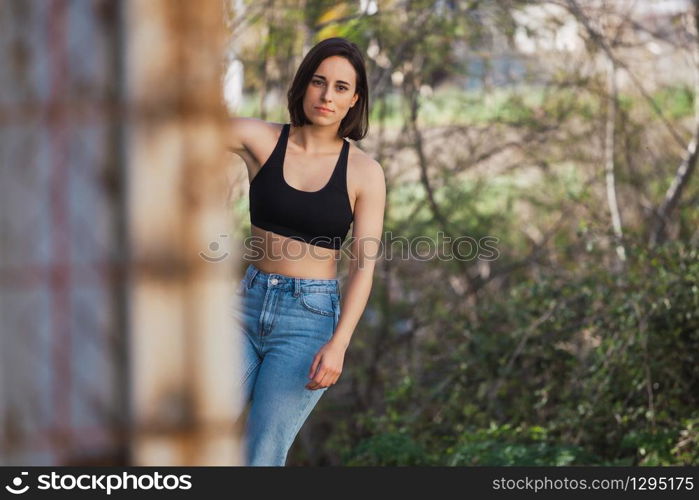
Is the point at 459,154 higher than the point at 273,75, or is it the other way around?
the point at 273,75

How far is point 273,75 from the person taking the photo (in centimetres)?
729

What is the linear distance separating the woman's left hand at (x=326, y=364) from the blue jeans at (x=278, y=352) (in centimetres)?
8

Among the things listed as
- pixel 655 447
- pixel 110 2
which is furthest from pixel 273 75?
pixel 110 2

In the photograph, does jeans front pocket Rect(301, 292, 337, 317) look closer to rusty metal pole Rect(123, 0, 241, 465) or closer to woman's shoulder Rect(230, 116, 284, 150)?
woman's shoulder Rect(230, 116, 284, 150)

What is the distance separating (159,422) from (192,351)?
0.07 m

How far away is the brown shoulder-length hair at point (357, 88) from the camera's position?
3328 mm

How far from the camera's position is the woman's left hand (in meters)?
3.11

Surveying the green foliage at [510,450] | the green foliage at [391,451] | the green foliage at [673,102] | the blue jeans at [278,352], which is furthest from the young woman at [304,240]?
the green foliage at [673,102]

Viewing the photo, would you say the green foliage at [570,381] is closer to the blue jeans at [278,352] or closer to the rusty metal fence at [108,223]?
the blue jeans at [278,352]

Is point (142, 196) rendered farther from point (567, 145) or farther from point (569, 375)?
point (567, 145)

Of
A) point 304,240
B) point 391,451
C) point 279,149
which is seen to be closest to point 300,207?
point 304,240

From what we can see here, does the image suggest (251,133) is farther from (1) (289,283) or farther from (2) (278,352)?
(2) (278,352)

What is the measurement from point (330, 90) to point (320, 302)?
0.68 metres

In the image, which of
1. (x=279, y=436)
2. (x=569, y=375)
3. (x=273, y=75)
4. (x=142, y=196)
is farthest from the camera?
(x=273, y=75)
